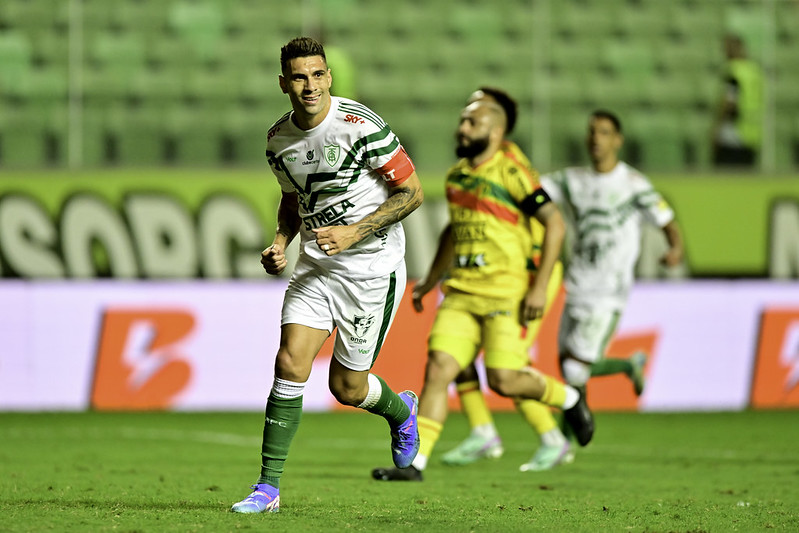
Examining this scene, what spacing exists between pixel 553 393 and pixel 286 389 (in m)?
2.49

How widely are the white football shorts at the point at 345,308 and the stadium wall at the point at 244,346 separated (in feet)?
19.3

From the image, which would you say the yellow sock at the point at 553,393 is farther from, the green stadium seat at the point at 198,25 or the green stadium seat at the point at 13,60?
the green stadium seat at the point at 13,60

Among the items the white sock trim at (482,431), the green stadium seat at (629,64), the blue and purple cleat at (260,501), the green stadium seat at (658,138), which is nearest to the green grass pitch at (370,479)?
the blue and purple cleat at (260,501)

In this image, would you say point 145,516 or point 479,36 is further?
point 479,36

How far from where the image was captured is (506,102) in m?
7.59

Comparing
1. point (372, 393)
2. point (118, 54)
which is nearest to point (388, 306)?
point (372, 393)

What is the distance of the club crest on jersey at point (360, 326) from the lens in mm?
5594

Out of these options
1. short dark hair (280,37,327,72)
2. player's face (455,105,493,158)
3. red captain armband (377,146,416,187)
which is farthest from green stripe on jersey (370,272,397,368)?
player's face (455,105,493,158)

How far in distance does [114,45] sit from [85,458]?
6.18m

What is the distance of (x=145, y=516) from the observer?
17.0 feet

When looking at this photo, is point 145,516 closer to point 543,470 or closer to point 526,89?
point 543,470

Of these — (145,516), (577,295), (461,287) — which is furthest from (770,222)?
(145,516)

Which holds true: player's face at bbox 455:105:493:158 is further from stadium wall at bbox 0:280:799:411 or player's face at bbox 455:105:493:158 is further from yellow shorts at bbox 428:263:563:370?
stadium wall at bbox 0:280:799:411

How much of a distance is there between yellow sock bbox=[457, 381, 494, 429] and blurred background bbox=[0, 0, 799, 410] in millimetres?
3739
